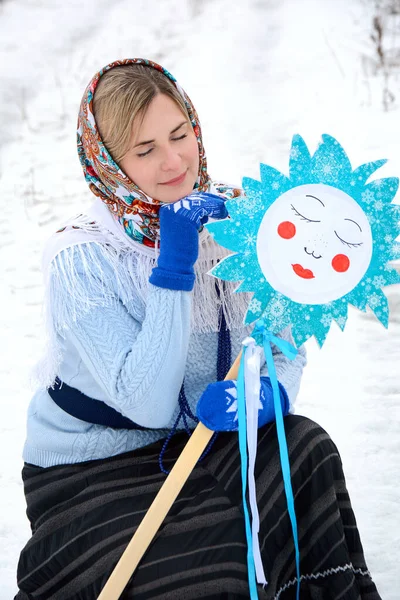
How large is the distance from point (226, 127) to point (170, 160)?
11.6 feet

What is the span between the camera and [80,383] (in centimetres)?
181

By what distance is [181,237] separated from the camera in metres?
1.59

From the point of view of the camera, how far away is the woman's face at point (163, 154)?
1725 mm

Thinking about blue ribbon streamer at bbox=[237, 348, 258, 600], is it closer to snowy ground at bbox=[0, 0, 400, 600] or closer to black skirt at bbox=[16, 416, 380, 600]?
black skirt at bbox=[16, 416, 380, 600]

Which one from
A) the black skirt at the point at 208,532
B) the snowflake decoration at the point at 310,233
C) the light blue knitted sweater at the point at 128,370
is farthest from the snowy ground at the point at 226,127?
the snowflake decoration at the point at 310,233

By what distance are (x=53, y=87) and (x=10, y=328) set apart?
10.0ft

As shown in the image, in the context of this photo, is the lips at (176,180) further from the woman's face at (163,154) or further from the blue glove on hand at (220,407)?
the blue glove on hand at (220,407)

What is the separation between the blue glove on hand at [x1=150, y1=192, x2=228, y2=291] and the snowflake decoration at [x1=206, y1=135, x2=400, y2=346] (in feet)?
0.48

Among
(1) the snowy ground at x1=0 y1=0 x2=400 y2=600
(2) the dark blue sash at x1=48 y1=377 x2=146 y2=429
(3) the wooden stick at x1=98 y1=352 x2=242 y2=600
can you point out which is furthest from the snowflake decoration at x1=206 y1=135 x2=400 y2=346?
(1) the snowy ground at x1=0 y1=0 x2=400 y2=600

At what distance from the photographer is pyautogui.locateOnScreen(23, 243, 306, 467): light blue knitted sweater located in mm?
1613

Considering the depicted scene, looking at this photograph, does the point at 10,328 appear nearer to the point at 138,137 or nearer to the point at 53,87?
the point at 138,137

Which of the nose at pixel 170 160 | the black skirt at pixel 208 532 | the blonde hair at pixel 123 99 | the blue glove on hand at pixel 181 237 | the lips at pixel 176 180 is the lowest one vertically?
the black skirt at pixel 208 532

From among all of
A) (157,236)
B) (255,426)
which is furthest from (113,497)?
(157,236)

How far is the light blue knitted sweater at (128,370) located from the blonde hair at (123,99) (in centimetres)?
27
